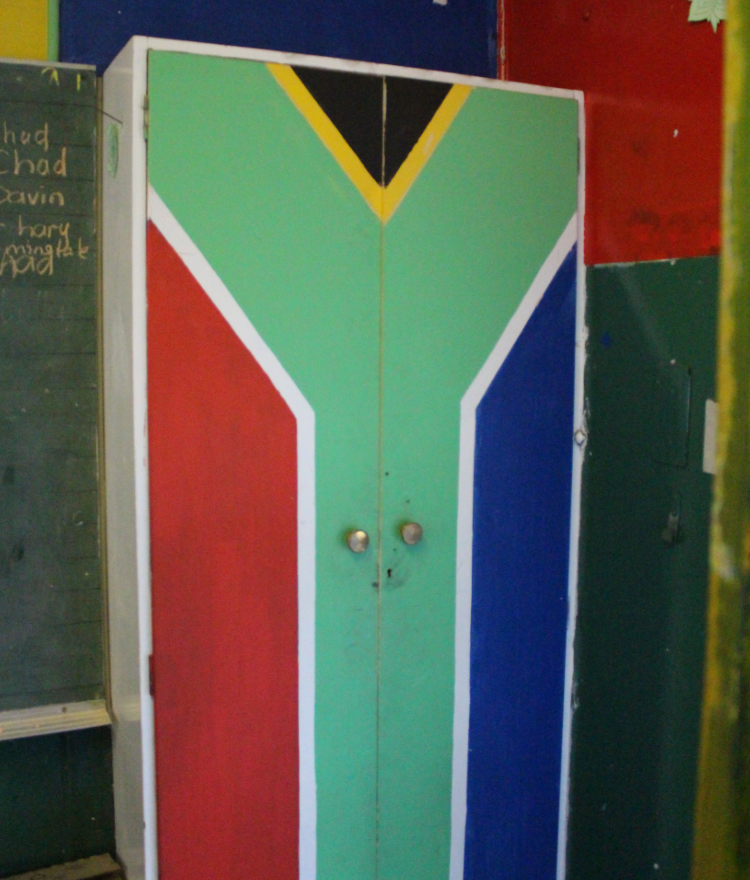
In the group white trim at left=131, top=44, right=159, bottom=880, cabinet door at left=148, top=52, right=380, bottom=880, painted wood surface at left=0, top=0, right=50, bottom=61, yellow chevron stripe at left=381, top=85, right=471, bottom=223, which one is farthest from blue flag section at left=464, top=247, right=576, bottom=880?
painted wood surface at left=0, top=0, right=50, bottom=61

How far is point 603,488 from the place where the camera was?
179 cm

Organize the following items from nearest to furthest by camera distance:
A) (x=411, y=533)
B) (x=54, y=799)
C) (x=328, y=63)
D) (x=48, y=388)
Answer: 1. (x=328, y=63)
2. (x=411, y=533)
3. (x=48, y=388)
4. (x=54, y=799)

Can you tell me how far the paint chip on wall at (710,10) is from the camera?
145cm

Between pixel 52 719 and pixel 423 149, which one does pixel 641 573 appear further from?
pixel 52 719

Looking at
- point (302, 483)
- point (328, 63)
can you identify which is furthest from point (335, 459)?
point (328, 63)

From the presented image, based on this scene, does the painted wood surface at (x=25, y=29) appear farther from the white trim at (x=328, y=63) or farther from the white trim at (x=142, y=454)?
the white trim at (x=142, y=454)

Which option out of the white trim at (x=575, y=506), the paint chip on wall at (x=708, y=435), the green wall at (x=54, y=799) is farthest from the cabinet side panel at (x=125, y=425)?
the paint chip on wall at (x=708, y=435)

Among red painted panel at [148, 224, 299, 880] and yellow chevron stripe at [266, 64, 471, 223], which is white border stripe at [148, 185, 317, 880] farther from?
yellow chevron stripe at [266, 64, 471, 223]

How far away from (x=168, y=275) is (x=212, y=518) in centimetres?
44

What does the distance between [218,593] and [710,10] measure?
1.31 meters

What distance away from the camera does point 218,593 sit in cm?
160

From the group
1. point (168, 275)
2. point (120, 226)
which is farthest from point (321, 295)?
point (120, 226)

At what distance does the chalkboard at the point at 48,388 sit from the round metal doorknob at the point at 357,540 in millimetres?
578

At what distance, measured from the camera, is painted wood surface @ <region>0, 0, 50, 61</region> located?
176 centimetres
